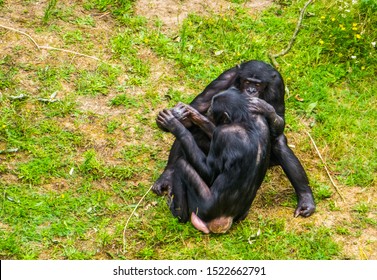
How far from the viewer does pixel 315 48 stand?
31.9ft

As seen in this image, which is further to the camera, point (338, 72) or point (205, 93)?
point (338, 72)

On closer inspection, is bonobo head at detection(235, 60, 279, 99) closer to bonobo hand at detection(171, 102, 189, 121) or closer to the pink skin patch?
bonobo hand at detection(171, 102, 189, 121)

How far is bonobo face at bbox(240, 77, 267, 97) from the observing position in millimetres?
7626

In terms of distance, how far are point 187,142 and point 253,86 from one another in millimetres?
1019

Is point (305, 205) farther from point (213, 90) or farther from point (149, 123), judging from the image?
point (149, 123)

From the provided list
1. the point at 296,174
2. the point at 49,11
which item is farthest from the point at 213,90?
the point at 49,11

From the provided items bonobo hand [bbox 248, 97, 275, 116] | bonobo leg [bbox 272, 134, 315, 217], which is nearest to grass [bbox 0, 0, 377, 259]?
bonobo leg [bbox 272, 134, 315, 217]

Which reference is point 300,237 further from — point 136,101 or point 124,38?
point 124,38

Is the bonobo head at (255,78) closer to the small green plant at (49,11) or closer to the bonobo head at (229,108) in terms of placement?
the bonobo head at (229,108)

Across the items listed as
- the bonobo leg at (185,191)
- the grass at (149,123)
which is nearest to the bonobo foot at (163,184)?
the grass at (149,123)

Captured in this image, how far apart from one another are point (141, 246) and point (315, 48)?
4.09 metres

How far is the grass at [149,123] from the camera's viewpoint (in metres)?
7.15

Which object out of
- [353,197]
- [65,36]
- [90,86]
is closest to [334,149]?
[353,197]

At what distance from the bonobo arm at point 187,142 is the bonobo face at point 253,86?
0.83m
